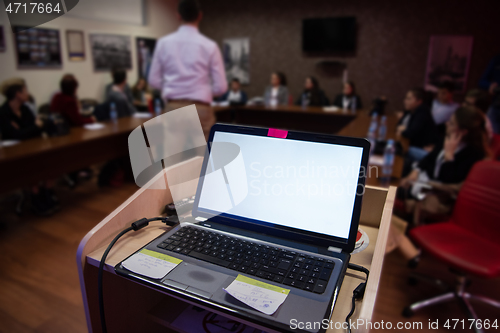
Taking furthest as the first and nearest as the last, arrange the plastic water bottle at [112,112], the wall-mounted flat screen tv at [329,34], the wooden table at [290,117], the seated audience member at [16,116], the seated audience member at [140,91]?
the seated audience member at [140,91]
the wall-mounted flat screen tv at [329,34]
the wooden table at [290,117]
the plastic water bottle at [112,112]
the seated audience member at [16,116]

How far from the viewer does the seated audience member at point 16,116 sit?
273 cm

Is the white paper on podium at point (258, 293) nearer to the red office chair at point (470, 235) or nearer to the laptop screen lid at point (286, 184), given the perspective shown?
the laptop screen lid at point (286, 184)

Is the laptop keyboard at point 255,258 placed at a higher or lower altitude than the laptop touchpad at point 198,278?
higher

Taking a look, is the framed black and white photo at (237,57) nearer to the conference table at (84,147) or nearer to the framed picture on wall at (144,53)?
the framed picture on wall at (144,53)

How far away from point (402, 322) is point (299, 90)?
5187 millimetres

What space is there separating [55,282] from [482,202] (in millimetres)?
2457

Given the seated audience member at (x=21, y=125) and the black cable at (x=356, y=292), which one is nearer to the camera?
the black cable at (x=356, y=292)

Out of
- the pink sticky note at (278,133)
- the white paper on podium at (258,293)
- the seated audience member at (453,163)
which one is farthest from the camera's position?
the seated audience member at (453,163)

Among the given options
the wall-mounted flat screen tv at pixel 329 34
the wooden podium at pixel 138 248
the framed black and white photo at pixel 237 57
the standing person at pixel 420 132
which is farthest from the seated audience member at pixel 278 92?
the wooden podium at pixel 138 248

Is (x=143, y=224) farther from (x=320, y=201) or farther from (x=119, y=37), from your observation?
(x=119, y=37)

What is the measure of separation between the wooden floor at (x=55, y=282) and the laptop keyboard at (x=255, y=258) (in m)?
1.25

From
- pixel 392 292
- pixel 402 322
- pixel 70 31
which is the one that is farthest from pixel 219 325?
pixel 70 31

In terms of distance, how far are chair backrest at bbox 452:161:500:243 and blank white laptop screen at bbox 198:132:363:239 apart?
1.30 metres

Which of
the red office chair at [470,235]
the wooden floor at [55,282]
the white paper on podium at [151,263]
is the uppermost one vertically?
the white paper on podium at [151,263]
